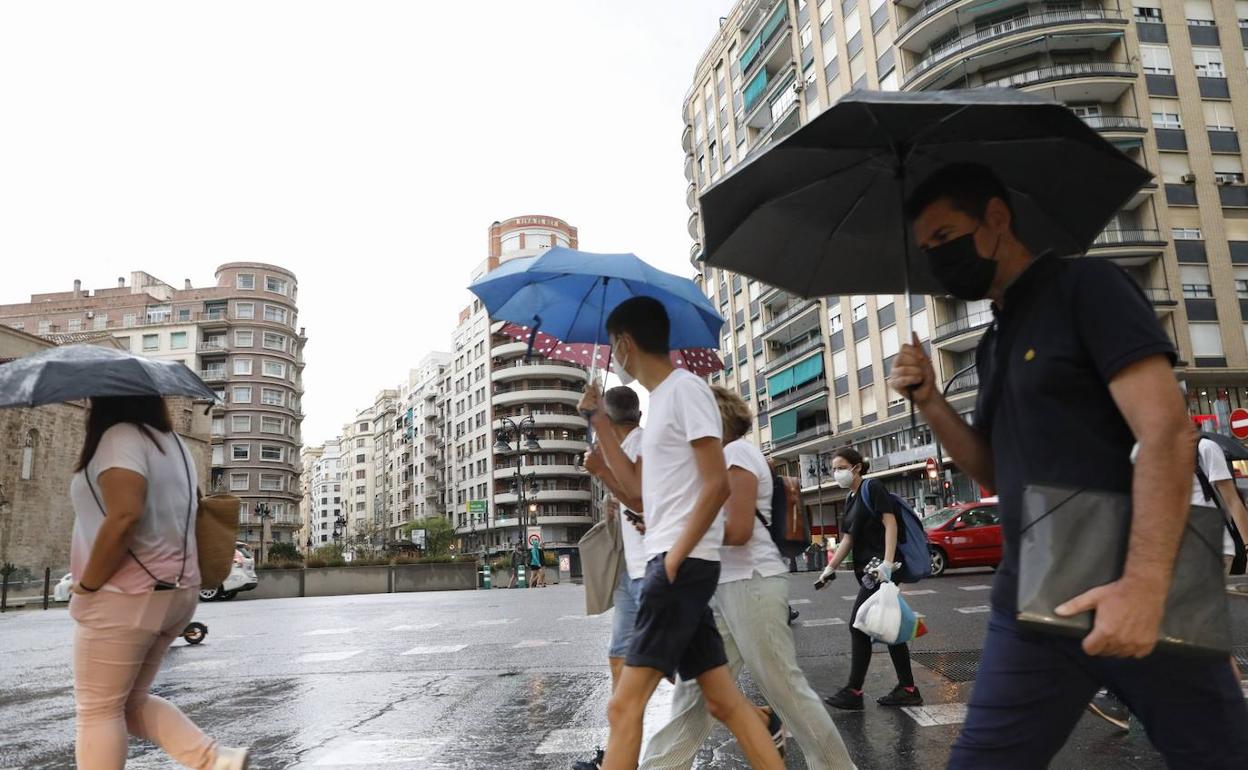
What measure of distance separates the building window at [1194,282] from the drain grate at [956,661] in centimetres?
3351

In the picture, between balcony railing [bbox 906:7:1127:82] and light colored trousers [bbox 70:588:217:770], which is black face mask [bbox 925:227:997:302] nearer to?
light colored trousers [bbox 70:588:217:770]

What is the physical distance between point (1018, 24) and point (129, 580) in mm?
41421

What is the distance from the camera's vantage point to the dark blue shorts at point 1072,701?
169 centimetres

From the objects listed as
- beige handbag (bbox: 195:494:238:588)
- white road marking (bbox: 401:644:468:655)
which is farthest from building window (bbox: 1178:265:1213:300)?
beige handbag (bbox: 195:494:238:588)

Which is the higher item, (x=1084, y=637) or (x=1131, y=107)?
(x=1131, y=107)

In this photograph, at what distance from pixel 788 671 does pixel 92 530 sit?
255 cm

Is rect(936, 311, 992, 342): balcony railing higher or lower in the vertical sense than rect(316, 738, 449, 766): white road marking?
higher

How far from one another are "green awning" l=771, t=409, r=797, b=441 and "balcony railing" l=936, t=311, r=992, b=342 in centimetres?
1355

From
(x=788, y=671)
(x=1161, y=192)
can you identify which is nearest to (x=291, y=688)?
(x=788, y=671)

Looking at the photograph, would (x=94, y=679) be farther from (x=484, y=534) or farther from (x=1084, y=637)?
(x=484, y=534)

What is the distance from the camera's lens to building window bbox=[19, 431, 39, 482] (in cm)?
3816

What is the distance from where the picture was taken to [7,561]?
36.6 m

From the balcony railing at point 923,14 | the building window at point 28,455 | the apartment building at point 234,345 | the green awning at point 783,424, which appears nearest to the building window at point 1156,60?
the balcony railing at point 923,14

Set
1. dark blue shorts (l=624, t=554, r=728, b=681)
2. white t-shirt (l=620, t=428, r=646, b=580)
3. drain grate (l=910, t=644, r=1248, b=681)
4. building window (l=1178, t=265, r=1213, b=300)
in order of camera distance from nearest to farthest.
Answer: dark blue shorts (l=624, t=554, r=728, b=681) → white t-shirt (l=620, t=428, r=646, b=580) → drain grate (l=910, t=644, r=1248, b=681) → building window (l=1178, t=265, r=1213, b=300)
